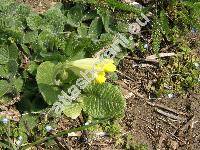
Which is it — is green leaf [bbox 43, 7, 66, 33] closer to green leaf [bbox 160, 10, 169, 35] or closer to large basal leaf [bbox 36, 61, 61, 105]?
large basal leaf [bbox 36, 61, 61, 105]

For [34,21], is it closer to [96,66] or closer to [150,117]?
[96,66]

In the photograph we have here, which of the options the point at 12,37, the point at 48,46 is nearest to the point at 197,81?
the point at 48,46

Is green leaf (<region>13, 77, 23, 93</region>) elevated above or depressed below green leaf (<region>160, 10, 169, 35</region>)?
below

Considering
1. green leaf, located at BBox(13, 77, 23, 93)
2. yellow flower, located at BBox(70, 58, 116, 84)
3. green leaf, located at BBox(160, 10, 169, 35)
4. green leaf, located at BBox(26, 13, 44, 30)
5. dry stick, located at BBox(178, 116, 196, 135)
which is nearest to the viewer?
yellow flower, located at BBox(70, 58, 116, 84)

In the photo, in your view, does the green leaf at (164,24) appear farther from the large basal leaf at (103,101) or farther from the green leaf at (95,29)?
the large basal leaf at (103,101)

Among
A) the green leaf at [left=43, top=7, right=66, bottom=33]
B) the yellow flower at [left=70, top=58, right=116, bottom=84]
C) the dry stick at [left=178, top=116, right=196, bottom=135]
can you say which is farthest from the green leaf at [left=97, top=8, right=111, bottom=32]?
the dry stick at [left=178, top=116, right=196, bottom=135]

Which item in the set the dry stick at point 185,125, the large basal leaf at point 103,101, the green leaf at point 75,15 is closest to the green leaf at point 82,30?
the green leaf at point 75,15

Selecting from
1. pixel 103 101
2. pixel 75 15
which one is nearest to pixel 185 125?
pixel 103 101
